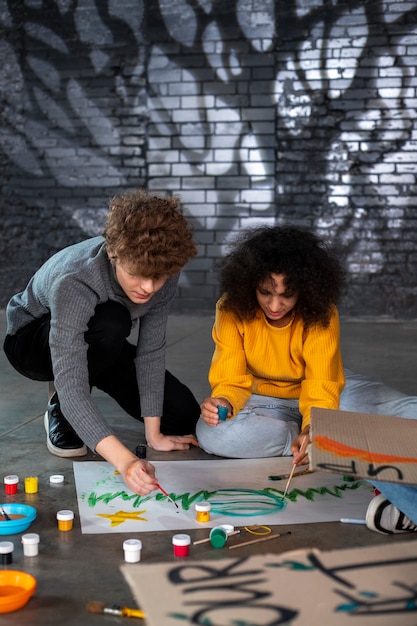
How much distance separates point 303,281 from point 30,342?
0.90 m

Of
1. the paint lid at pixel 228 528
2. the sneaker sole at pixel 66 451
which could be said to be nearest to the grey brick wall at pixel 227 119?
the sneaker sole at pixel 66 451

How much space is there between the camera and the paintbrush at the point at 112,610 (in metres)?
1.45

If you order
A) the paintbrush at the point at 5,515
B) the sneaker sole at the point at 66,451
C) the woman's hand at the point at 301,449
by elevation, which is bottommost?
the sneaker sole at the point at 66,451

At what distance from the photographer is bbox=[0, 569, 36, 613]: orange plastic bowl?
4.83 ft

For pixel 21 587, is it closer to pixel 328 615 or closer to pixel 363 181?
pixel 328 615

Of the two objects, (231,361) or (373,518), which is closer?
(373,518)

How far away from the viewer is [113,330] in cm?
238

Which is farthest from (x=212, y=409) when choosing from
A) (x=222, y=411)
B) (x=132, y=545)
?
(x=132, y=545)

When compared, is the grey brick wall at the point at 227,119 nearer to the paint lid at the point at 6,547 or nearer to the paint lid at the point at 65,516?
the paint lid at the point at 65,516

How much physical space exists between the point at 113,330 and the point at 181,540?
821 millimetres

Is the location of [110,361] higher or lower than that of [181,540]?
higher

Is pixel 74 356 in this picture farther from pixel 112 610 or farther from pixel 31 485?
pixel 112 610

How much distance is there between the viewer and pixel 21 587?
5.06 feet

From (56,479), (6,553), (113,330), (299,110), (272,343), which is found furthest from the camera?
(299,110)
